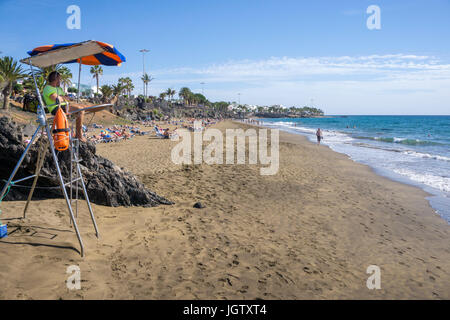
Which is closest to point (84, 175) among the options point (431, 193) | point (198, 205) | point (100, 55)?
point (100, 55)

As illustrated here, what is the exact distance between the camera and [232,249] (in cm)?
488

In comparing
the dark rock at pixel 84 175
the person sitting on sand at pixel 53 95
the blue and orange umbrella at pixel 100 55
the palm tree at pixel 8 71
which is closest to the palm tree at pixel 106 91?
the palm tree at pixel 8 71

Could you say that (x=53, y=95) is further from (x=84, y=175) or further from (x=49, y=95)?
(x=84, y=175)

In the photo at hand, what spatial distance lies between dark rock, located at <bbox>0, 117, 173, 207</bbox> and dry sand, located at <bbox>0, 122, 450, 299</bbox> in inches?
11.3

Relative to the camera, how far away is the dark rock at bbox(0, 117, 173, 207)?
5035 mm

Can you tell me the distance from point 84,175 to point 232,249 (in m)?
3.39

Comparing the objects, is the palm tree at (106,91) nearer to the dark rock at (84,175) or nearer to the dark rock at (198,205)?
the dark rock at (84,175)

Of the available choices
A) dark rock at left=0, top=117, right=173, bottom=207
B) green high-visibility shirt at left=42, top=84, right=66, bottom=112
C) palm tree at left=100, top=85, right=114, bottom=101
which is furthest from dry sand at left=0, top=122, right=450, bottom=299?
palm tree at left=100, top=85, right=114, bottom=101

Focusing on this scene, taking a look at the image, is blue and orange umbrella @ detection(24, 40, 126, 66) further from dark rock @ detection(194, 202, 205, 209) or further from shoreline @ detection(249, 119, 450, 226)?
shoreline @ detection(249, 119, 450, 226)

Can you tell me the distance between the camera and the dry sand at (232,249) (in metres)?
3.56

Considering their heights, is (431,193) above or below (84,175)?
below

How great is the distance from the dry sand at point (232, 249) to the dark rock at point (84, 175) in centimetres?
29

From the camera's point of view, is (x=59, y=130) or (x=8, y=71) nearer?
(x=59, y=130)
